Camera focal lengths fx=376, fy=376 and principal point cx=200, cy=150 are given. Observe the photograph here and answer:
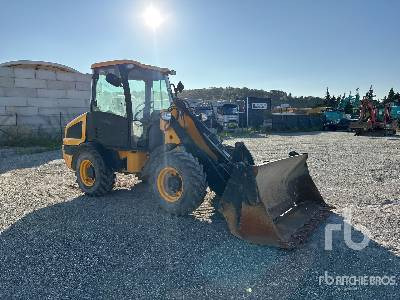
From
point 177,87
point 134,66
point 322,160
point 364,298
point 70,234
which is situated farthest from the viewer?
point 322,160

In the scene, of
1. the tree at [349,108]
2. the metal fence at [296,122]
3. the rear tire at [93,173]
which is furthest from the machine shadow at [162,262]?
the tree at [349,108]

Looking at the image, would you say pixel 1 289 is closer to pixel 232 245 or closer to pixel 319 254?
pixel 232 245

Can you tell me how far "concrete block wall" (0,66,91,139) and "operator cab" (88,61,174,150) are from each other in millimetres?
9627

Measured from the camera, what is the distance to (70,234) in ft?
16.6

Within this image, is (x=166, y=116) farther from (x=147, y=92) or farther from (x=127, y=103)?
(x=147, y=92)

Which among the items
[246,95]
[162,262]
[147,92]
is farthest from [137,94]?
[246,95]

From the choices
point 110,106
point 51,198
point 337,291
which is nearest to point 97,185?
point 51,198

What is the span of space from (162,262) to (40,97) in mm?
13993

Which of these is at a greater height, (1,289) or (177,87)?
(177,87)

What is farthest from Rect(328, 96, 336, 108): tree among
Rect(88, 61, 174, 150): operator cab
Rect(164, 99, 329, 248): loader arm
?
Rect(164, 99, 329, 248): loader arm

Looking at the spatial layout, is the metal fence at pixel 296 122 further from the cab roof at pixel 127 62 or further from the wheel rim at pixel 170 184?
the wheel rim at pixel 170 184

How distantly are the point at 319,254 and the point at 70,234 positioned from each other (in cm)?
321

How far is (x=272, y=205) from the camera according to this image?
5.29 meters

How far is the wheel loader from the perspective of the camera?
4.70 m
